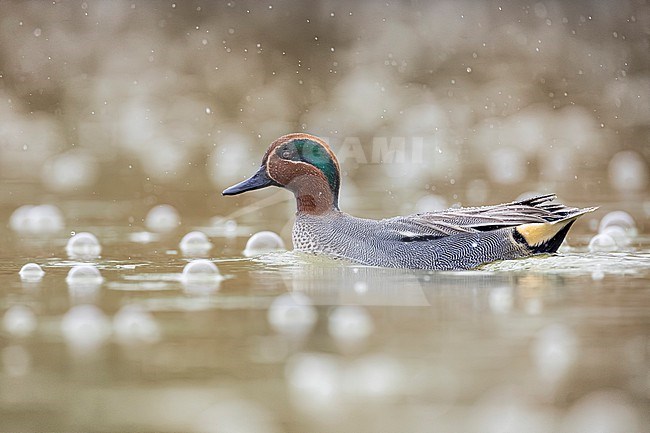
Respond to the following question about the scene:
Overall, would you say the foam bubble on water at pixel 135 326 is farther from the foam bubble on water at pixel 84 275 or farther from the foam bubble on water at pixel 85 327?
the foam bubble on water at pixel 84 275

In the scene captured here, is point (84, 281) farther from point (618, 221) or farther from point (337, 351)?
point (618, 221)

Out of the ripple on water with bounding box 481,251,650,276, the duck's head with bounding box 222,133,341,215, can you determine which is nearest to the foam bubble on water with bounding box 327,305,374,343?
the ripple on water with bounding box 481,251,650,276

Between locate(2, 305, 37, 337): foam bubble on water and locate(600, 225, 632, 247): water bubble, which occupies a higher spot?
locate(600, 225, 632, 247): water bubble

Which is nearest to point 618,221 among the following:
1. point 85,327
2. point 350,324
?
point 350,324

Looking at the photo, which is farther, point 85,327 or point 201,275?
point 201,275

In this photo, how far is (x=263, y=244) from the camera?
715 centimetres

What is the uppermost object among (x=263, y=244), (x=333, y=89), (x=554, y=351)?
(x=333, y=89)

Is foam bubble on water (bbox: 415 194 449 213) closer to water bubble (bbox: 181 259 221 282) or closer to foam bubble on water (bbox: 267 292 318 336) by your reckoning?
water bubble (bbox: 181 259 221 282)

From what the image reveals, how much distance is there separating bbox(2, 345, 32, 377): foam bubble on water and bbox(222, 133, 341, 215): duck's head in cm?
273

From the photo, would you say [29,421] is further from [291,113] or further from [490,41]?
[490,41]

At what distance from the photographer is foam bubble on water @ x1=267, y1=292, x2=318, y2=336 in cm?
485

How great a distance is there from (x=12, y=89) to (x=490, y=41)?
5.91 metres

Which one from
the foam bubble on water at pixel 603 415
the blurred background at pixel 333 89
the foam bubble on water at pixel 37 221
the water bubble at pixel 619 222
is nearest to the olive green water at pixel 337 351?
the foam bubble on water at pixel 603 415

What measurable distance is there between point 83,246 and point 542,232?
2.61 meters
